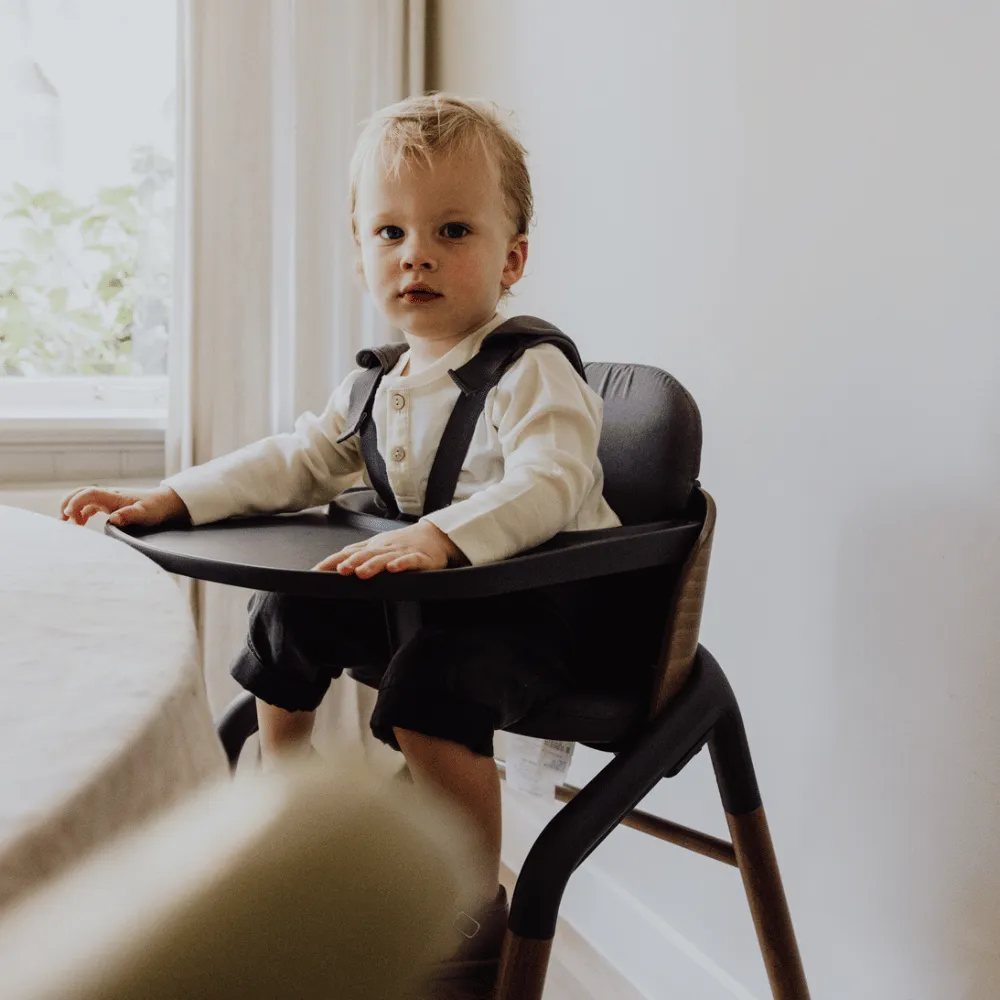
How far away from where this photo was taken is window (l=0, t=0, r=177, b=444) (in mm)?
1739

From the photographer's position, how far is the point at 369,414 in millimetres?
1074

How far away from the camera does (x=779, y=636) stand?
1.21 meters

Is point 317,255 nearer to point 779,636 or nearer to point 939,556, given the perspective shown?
point 779,636

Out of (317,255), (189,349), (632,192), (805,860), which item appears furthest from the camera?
(317,255)

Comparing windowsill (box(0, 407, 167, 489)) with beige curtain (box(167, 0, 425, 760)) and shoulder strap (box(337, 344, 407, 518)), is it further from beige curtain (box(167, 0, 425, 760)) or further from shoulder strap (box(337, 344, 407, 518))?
shoulder strap (box(337, 344, 407, 518))

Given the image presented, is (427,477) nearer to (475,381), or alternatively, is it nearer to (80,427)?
(475,381)

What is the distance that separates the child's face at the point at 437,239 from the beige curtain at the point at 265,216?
0.71m

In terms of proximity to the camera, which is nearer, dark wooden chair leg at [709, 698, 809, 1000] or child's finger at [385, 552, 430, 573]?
child's finger at [385, 552, 430, 573]

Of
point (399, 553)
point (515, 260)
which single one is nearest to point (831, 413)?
point (515, 260)

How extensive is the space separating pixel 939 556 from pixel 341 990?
36.2 inches

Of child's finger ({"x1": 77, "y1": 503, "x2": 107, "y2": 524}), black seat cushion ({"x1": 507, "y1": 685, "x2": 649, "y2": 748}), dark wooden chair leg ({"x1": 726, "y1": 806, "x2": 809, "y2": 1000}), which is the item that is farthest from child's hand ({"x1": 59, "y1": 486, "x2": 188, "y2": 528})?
dark wooden chair leg ({"x1": 726, "y1": 806, "x2": 809, "y2": 1000})

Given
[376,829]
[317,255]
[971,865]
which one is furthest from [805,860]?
[317,255]

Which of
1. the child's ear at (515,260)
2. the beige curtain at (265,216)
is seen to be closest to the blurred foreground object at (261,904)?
the child's ear at (515,260)

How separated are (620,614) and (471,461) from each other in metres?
0.21
